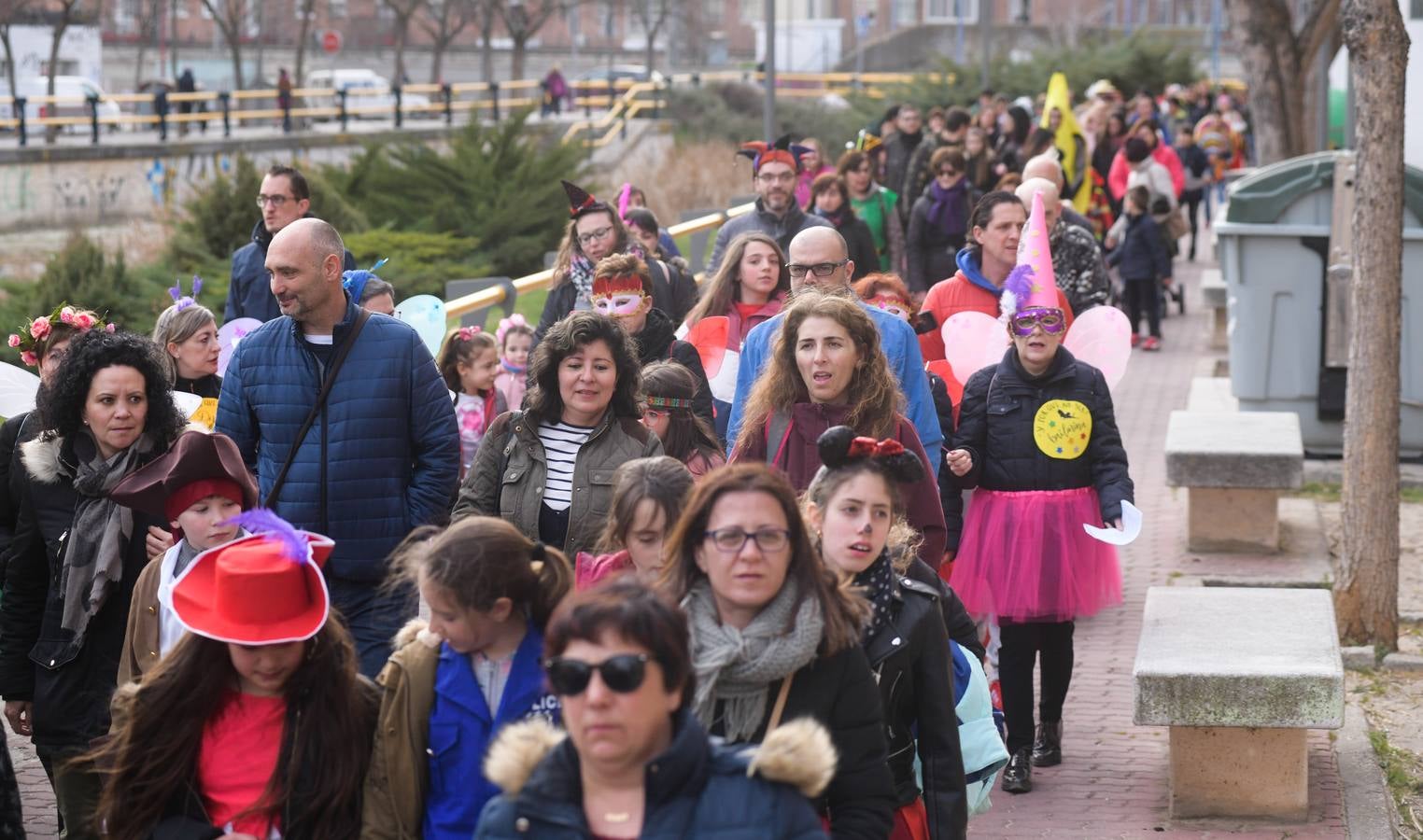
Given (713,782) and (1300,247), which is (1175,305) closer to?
(1300,247)

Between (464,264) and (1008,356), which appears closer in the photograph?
(1008,356)

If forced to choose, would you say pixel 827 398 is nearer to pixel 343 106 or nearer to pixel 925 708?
pixel 925 708

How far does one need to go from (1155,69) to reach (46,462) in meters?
39.4

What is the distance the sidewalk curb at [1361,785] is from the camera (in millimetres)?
6531

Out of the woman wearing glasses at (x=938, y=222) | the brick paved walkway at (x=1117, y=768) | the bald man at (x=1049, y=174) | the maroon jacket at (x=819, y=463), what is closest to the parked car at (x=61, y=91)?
the woman wearing glasses at (x=938, y=222)

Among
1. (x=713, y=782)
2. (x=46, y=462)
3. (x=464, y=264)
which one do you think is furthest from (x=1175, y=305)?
(x=713, y=782)

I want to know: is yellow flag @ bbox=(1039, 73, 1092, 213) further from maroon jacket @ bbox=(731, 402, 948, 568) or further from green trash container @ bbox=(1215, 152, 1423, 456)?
maroon jacket @ bbox=(731, 402, 948, 568)

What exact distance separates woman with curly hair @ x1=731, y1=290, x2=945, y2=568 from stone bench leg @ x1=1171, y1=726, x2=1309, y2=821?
1.31m

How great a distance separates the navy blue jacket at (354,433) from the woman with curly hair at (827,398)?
3.24ft

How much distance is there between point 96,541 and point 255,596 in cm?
157

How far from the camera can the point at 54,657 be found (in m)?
5.57

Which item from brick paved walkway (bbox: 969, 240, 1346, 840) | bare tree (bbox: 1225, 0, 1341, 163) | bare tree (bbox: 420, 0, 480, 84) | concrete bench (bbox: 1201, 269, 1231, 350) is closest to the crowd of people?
brick paved walkway (bbox: 969, 240, 1346, 840)

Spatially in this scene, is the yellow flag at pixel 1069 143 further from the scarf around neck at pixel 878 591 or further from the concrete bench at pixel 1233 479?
the scarf around neck at pixel 878 591

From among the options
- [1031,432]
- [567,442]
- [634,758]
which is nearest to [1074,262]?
[1031,432]
